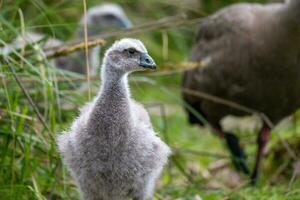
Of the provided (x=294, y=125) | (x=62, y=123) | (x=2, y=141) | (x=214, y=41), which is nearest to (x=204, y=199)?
(x=62, y=123)

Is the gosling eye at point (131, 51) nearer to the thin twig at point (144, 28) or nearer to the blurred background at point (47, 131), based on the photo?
the blurred background at point (47, 131)

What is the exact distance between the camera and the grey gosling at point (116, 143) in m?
3.13

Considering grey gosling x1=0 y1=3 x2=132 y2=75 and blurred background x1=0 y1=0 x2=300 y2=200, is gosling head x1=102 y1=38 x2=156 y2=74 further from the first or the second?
grey gosling x1=0 y1=3 x2=132 y2=75

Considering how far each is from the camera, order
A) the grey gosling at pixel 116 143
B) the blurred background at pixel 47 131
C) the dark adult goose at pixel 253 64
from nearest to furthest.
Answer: the grey gosling at pixel 116 143 → the blurred background at pixel 47 131 → the dark adult goose at pixel 253 64

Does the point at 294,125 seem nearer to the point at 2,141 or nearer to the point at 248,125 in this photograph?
the point at 248,125

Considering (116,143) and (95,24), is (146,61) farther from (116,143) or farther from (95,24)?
(95,24)

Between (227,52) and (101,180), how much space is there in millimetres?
2180

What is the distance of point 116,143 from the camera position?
312 cm

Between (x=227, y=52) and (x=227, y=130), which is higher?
(x=227, y=52)

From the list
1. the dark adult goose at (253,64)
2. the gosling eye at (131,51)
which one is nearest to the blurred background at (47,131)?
the dark adult goose at (253,64)

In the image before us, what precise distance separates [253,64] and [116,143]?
2.03 m

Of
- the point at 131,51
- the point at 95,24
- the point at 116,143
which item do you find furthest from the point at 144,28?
the point at 95,24

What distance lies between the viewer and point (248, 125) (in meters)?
5.36

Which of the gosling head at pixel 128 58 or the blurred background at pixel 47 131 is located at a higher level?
the gosling head at pixel 128 58
